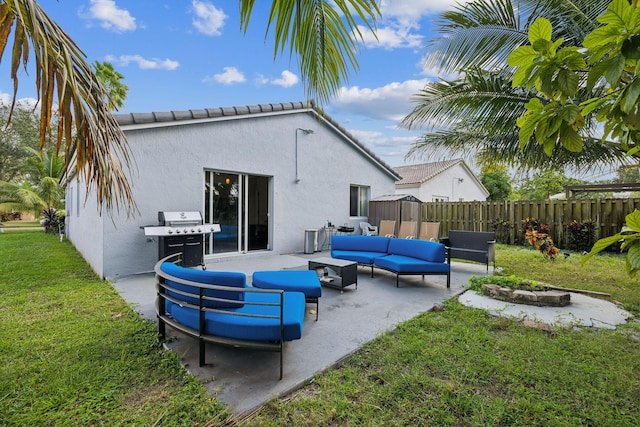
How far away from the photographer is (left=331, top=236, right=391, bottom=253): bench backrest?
7.64m

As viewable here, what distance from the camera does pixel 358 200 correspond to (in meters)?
13.4

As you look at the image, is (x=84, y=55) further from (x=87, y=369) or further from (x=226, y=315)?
(x=87, y=369)

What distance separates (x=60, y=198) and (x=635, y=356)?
2502cm

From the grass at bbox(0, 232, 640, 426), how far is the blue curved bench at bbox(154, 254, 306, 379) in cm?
43

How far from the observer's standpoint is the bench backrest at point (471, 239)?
7719 millimetres

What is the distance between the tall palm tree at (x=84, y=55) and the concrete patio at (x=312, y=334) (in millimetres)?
2057

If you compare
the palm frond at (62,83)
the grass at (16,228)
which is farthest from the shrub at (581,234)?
the grass at (16,228)

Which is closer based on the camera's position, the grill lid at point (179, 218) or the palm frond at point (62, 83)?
the palm frond at point (62, 83)

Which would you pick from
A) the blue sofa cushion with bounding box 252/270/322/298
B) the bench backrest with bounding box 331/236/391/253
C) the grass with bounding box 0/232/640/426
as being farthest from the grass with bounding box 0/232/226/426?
the bench backrest with bounding box 331/236/391/253

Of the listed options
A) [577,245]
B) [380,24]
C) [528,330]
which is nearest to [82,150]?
[380,24]

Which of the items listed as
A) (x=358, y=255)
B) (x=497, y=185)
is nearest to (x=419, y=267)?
(x=358, y=255)

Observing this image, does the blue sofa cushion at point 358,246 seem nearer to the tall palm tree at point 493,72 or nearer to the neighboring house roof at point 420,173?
the tall palm tree at point 493,72

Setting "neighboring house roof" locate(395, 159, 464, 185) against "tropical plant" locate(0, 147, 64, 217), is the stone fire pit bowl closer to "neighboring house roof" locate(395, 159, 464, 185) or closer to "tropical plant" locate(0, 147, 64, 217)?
"neighboring house roof" locate(395, 159, 464, 185)

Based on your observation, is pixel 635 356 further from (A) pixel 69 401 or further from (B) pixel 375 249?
(A) pixel 69 401
